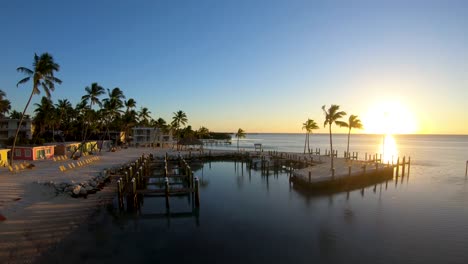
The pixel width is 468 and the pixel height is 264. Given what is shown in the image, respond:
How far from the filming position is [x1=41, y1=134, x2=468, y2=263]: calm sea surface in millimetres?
13227

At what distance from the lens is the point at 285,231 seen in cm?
1672

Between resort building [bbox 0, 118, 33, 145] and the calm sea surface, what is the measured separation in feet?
201

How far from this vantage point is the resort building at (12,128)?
63.2 meters

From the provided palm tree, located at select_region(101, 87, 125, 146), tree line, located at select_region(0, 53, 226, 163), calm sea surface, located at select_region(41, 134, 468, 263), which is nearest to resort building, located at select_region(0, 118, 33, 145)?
tree line, located at select_region(0, 53, 226, 163)

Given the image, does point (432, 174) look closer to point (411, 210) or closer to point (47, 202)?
point (411, 210)

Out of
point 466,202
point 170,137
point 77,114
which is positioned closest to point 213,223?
point 466,202

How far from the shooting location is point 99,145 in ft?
202

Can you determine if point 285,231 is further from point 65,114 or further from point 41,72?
point 65,114

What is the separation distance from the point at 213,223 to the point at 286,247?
223 inches

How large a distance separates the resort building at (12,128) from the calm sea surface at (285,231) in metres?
61.3

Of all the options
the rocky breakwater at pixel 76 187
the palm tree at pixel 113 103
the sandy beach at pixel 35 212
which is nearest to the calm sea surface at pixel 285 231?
the sandy beach at pixel 35 212

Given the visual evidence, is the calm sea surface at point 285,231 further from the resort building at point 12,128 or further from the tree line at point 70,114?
the resort building at point 12,128

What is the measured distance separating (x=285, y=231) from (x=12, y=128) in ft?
247

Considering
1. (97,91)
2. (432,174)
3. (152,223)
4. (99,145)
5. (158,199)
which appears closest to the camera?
(152,223)
